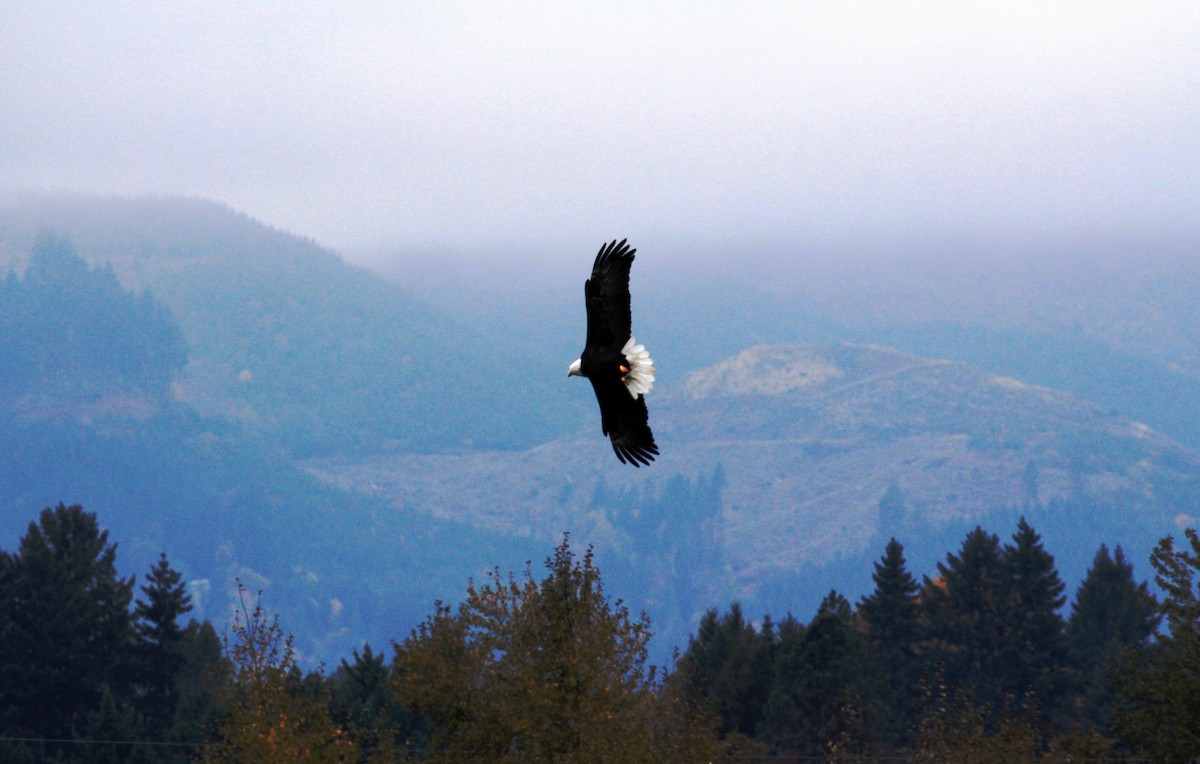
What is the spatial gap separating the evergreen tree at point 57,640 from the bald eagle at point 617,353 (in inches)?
3407

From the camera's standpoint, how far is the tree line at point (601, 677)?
46.4 m

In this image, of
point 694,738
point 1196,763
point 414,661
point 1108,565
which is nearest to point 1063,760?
point 1196,763

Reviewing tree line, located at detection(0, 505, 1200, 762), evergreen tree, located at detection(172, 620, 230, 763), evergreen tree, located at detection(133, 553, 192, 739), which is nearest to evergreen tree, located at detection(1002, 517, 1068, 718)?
tree line, located at detection(0, 505, 1200, 762)

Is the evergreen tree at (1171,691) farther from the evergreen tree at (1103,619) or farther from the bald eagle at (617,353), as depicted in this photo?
the evergreen tree at (1103,619)

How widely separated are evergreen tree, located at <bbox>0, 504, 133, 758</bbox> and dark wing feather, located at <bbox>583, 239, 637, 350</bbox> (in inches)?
3426

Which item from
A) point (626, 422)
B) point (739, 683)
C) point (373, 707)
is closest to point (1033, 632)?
point (739, 683)

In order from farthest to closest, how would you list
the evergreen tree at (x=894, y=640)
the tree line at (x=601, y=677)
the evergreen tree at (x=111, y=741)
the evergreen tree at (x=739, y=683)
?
the evergreen tree at (x=894, y=640), the evergreen tree at (x=739, y=683), the evergreen tree at (x=111, y=741), the tree line at (x=601, y=677)

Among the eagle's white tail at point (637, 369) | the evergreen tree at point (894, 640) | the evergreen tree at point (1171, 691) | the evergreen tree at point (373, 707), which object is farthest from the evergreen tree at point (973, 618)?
the eagle's white tail at point (637, 369)

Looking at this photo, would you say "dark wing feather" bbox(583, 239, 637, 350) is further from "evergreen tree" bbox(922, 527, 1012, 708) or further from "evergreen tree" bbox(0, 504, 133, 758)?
"evergreen tree" bbox(922, 527, 1012, 708)

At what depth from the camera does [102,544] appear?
419 ft

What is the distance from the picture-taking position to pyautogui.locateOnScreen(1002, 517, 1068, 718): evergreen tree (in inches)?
4951

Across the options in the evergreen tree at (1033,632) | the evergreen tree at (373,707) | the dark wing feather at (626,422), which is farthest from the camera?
the evergreen tree at (1033,632)

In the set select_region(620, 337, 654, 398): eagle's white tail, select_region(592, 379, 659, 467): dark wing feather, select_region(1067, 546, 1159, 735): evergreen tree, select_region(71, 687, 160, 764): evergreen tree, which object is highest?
select_region(1067, 546, 1159, 735): evergreen tree

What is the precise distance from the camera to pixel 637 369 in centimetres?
2269
